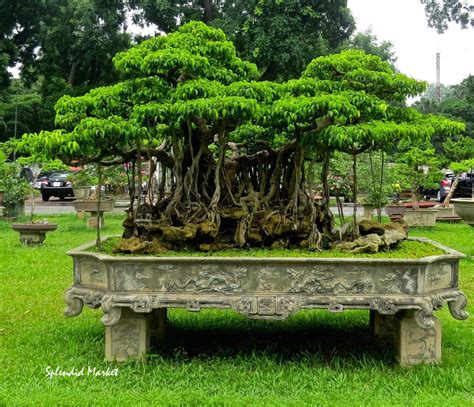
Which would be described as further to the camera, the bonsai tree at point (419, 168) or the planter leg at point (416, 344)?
the bonsai tree at point (419, 168)

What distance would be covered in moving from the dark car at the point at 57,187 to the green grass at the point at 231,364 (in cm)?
1798

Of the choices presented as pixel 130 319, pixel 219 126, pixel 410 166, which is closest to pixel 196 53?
pixel 219 126

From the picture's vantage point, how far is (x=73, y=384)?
3848 millimetres

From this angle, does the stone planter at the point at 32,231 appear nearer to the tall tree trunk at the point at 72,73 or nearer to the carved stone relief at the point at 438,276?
the carved stone relief at the point at 438,276

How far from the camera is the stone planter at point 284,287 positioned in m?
4.00

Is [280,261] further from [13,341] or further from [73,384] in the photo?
[13,341]

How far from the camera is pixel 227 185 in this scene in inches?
198

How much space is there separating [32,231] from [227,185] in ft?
20.7

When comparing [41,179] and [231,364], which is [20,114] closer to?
[41,179]

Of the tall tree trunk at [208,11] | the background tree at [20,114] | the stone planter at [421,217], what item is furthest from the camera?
the background tree at [20,114]

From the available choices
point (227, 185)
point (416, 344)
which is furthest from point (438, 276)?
point (227, 185)

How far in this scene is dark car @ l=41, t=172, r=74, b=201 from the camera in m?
23.7

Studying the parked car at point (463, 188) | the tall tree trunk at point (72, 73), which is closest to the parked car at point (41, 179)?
the tall tree trunk at point (72, 73)

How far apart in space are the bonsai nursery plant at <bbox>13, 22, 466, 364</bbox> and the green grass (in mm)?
310
